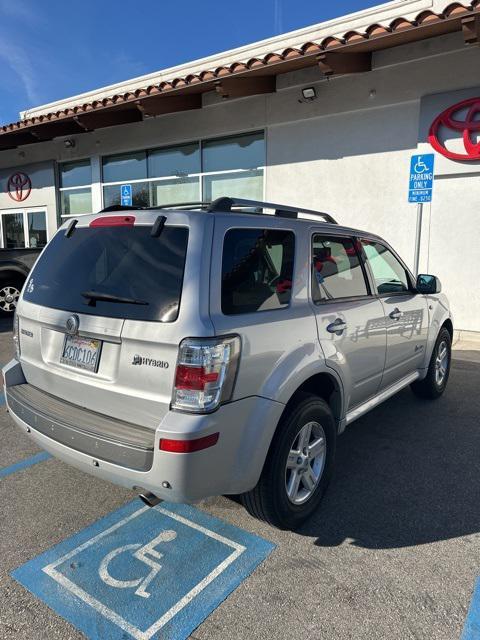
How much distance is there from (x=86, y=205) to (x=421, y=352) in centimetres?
1135

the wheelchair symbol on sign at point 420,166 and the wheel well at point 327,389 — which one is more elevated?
the wheelchair symbol on sign at point 420,166

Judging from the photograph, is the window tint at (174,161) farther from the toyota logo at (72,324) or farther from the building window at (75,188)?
the toyota logo at (72,324)

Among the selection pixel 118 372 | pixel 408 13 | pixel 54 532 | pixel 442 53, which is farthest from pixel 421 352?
pixel 408 13

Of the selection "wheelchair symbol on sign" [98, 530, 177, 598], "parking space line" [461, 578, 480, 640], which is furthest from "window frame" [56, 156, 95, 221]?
"parking space line" [461, 578, 480, 640]

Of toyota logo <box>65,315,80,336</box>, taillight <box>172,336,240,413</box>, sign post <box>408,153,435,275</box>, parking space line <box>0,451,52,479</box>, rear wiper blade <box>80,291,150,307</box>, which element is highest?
sign post <box>408,153,435,275</box>

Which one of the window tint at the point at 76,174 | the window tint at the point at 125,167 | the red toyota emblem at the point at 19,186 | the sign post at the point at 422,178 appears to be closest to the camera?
the sign post at the point at 422,178

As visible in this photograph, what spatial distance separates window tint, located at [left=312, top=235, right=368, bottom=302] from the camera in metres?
3.06

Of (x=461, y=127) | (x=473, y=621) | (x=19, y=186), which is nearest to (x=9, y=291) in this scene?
(x=19, y=186)

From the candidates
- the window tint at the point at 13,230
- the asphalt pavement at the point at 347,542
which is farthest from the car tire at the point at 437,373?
the window tint at the point at 13,230

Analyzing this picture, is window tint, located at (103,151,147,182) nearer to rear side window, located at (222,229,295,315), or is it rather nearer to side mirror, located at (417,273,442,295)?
side mirror, located at (417,273,442,295)

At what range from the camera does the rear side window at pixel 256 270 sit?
2369mm

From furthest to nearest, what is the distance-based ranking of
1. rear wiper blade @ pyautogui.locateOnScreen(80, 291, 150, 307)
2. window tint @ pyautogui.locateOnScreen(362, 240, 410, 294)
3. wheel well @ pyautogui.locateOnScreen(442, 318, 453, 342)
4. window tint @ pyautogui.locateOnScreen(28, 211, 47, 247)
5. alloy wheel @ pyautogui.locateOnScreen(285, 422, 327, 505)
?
window tint @ pyautogui.locateOnScreen(28, 211, 47, 247) < wheel well @ pyautogui.locateOnScreen(442, 318, 453, 342) < window tint @ pyautogui.locateOnScreen(362, 240, 410, 294) < alloy wheel @ pyautogui.locateOnScreen(285, 422, 327, 505) < rear wiper blade @ pyautogui.locateOnScreen(80, 291, 150, 307)

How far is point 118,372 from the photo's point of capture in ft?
7.76

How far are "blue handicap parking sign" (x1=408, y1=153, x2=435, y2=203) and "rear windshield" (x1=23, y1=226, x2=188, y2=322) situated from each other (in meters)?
5.72
